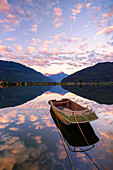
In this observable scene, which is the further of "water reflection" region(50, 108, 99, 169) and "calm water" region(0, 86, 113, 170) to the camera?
"water reflection" region(50, 108, 99, 169)

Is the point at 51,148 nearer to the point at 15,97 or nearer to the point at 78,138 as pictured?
the point at 78,138

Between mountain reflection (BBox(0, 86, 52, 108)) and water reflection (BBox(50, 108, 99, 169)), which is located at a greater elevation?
water reflection (BBox(50, 108, 99, 169))

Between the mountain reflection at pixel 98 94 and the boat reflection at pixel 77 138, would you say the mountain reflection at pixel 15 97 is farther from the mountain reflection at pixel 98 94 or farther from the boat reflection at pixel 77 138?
the mountain reflection at pixel 98 94

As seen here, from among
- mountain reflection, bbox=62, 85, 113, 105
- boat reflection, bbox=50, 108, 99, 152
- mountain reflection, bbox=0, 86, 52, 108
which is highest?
mountain reflection, bbox=62, 85, 113, 105

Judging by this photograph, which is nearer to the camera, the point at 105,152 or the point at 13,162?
the point at 13,162

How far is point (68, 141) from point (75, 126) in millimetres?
3653

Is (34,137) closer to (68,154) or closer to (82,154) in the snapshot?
(68,154)

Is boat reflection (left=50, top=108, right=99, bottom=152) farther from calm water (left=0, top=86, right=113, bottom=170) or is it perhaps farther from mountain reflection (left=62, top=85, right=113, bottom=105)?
mountain reflection (left=62, top=85, right=113, bottom=105)

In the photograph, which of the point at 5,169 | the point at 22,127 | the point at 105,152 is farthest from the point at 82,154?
the point at 22,127

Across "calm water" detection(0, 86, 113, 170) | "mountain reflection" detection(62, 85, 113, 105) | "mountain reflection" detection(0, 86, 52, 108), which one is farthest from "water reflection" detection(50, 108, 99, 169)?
"mountain reflection" detection(0, 86, 52, 108)

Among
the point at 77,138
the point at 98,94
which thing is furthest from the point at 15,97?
the point at 98,94

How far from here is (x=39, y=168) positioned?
22.6ft

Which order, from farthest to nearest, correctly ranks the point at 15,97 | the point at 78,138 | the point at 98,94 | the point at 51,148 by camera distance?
the point at 98,94 < the point at 15,97 < the point at 78,138 < the point at 51,148

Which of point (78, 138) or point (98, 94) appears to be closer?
point (78, 138)
